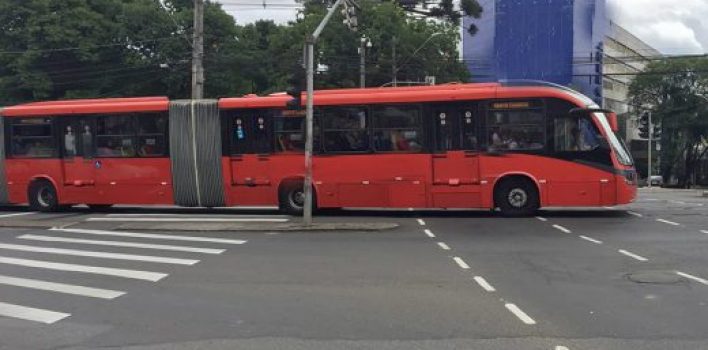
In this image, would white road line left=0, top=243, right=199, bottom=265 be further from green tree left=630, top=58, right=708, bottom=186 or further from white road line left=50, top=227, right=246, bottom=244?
green tree left=630, top=58, right=708, bottom=186

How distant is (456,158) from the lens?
59.5ft

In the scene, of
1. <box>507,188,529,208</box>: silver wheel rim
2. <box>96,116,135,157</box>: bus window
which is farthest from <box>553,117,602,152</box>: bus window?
<box>96,116,135,157</box>: bus window

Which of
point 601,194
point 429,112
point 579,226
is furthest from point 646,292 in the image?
point 429,112

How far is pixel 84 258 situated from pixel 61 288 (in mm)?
2862

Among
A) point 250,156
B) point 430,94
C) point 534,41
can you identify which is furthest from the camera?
point 534,41

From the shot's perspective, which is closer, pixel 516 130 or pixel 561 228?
pixel 561 228

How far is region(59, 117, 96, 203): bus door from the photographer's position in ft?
69.2

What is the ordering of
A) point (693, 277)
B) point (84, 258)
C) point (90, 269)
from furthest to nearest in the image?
point (84, 258) < point (90, 269) < point (693, 277)

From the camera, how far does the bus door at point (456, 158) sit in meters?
18.0

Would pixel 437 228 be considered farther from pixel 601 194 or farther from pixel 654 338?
pixel 654 338

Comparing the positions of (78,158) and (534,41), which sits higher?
(534,41)

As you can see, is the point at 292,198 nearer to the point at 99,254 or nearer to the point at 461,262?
the point at 99,254

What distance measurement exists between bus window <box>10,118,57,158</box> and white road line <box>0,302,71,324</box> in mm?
14009

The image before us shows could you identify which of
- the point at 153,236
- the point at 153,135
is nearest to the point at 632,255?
the point at 153,236
